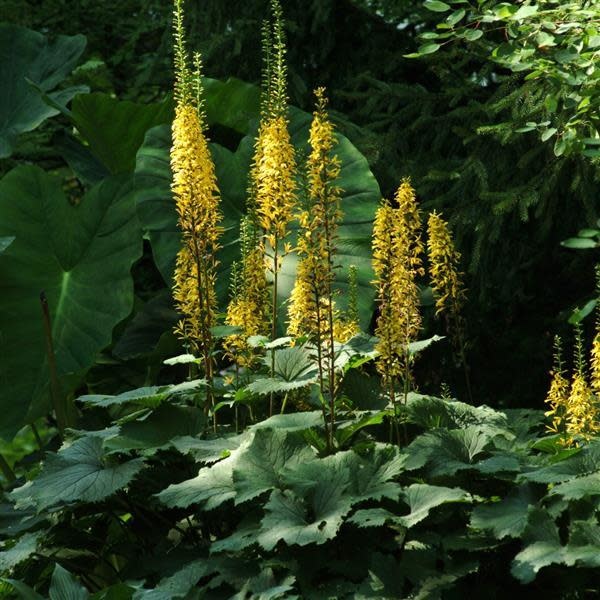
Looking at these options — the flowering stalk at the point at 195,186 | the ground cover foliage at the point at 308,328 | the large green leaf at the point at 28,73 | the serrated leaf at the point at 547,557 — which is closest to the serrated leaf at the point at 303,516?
the ground cover foliage at the point at 308,328

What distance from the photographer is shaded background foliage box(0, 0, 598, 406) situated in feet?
14.9

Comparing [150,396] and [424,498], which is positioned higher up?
[150,396]

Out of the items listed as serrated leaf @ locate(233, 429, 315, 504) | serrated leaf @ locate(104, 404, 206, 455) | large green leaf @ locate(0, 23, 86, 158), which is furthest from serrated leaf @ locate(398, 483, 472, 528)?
large green leaf @ locate(0, 23, 86, 158)

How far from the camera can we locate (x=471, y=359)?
5.30 m

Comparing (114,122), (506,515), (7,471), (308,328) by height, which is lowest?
(7,471)

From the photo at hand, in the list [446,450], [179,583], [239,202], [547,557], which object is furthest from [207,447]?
[239,202]

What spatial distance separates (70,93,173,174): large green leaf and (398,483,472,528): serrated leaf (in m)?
3.04

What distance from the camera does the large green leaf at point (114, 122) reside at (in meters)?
5.14

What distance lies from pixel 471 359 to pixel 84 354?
6.01ft

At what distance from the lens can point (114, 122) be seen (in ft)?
17.2

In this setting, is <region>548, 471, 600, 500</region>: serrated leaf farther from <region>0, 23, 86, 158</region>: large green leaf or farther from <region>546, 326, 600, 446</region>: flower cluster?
<region>0, 23, 86, 158</region>: large green leaf

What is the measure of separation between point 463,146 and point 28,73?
2192 mm

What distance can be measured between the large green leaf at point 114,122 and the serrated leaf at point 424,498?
9.97 feet

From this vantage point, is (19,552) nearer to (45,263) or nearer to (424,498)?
(424,498)
